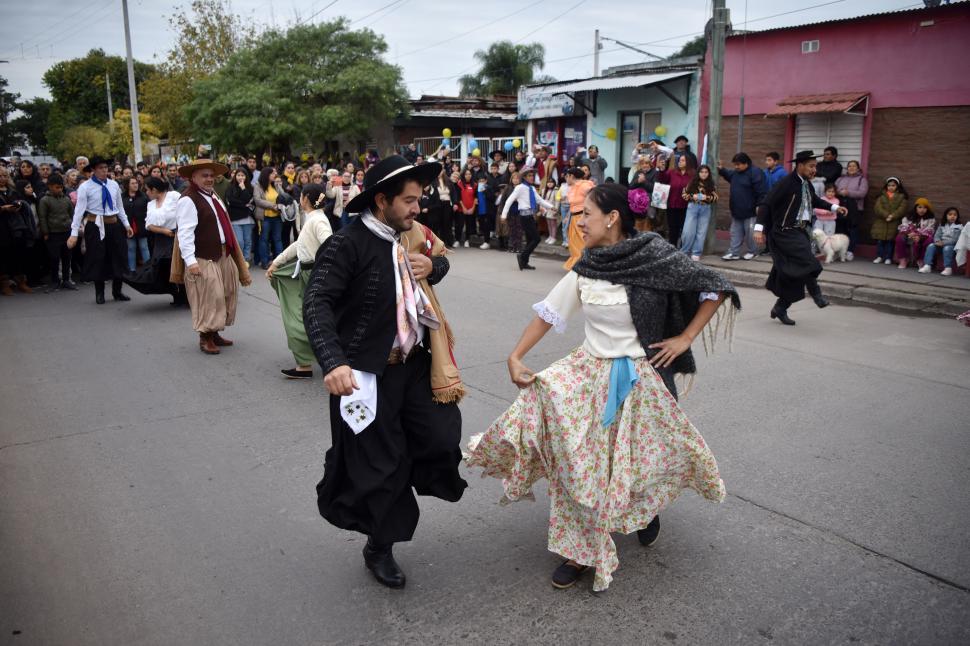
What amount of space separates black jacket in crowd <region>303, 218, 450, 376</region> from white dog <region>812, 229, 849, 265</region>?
448 inches

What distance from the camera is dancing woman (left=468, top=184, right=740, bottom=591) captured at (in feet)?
11.4

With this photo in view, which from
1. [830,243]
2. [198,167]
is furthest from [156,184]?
[830,243]

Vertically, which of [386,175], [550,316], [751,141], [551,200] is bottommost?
[550,316]

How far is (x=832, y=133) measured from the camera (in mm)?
14867

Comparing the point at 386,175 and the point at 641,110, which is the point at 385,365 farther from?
the point at 641,110

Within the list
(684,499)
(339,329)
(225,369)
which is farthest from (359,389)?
(225,369)

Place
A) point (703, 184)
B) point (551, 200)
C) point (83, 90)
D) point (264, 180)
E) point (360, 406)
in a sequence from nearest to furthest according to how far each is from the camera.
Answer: point (360, 406) → point (703, 184) → point (264, 180) → point (551, 200) → point (83, 90)

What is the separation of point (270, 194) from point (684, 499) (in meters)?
11.4

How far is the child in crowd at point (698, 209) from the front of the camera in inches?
538

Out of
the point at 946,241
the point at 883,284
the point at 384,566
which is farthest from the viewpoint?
the point at 946,241

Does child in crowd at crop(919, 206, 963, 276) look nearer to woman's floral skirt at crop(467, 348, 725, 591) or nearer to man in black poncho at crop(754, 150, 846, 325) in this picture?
man in black poncho at crop(754, 150, 846, 325)

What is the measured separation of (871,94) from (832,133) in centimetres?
96

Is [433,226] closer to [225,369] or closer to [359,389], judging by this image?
[225,369]

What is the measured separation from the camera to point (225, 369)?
7660 mm
